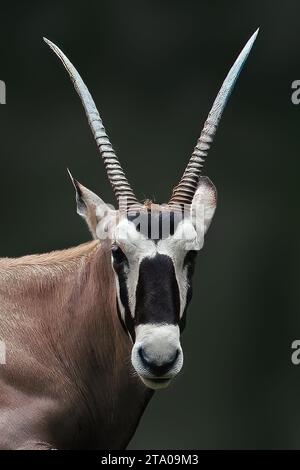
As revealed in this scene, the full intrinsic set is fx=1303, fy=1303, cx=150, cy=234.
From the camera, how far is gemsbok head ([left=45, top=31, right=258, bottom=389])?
8.04 meters

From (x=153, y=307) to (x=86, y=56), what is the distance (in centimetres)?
787

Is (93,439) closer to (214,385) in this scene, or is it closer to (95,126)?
(95,126)

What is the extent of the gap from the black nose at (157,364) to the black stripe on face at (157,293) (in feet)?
0.71

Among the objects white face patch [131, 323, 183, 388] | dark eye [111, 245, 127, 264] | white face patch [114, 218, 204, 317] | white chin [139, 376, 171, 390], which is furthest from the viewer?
dark eye [111, 245, 127, 264]

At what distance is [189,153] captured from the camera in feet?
51.3

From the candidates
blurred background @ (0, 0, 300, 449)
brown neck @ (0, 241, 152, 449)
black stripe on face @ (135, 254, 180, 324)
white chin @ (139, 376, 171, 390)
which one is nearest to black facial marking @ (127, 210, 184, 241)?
black stripe on face @ (135, 254, 180, 324)

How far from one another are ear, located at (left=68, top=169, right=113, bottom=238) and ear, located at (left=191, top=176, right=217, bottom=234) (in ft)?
1.96

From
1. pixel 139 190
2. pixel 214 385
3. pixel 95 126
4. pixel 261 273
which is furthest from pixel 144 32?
pixel 95 126

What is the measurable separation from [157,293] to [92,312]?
1.07m

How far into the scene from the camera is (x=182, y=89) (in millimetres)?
15555

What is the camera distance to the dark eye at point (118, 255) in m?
8.41

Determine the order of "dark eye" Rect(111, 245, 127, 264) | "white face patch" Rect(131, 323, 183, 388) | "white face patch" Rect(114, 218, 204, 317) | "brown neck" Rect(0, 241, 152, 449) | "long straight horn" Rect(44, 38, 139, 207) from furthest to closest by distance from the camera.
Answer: "brown neck" Rect(0, 241, 152, 449)
"long straight horn" Rect(44, 38, 139, 207)
"dark eye" Rect(111, 245, 127, 264)
"white face patch" Rect(114, 218, 204, 317)
"white face patch" Rect(131, 323, 183, 388)

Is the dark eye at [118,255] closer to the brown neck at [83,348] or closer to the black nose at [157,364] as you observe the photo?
the brown neck at [83,348]

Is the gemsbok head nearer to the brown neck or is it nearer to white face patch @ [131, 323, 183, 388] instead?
white face patch @ [131, 323, 183, 388]
